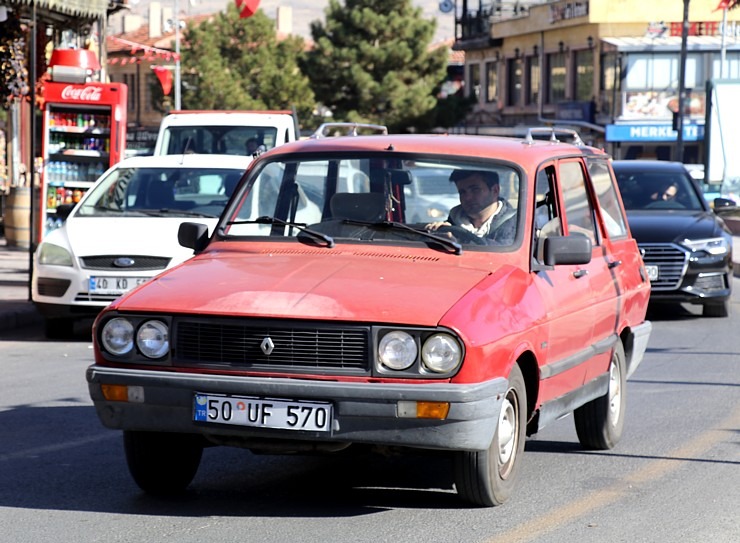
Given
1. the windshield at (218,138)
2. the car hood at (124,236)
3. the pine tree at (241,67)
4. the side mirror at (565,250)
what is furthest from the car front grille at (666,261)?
the pine tree at (241,67)

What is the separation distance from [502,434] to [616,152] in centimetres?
6192

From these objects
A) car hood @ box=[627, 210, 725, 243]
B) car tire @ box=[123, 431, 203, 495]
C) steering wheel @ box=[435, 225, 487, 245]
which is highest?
steering wheel @ box=[435, 225, 487, 245]

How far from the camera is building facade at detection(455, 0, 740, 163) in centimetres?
6575

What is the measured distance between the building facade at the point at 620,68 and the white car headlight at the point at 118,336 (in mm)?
55865

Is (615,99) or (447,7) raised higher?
(447,7)

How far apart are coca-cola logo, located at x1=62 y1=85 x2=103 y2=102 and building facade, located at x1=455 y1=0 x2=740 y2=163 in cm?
4154

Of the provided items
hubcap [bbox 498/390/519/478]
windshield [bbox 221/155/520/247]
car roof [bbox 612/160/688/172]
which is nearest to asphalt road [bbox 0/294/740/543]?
hubcap [bbox 498/390/519/478]

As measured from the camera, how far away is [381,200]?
23.6 ft

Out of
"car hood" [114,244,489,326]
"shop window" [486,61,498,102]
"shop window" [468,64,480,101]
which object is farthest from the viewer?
"shop window" [468,64,480,101]

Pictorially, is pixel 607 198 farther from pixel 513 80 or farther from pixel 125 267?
pixel 513 80

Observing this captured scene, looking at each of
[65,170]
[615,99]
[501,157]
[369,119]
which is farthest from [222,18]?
[501,157]

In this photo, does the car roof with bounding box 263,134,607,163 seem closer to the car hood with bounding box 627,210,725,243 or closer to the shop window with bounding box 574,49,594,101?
the car hood with bounding box 627,210,725,243

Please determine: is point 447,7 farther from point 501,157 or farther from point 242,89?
point 501,157

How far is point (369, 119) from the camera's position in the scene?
255ft
